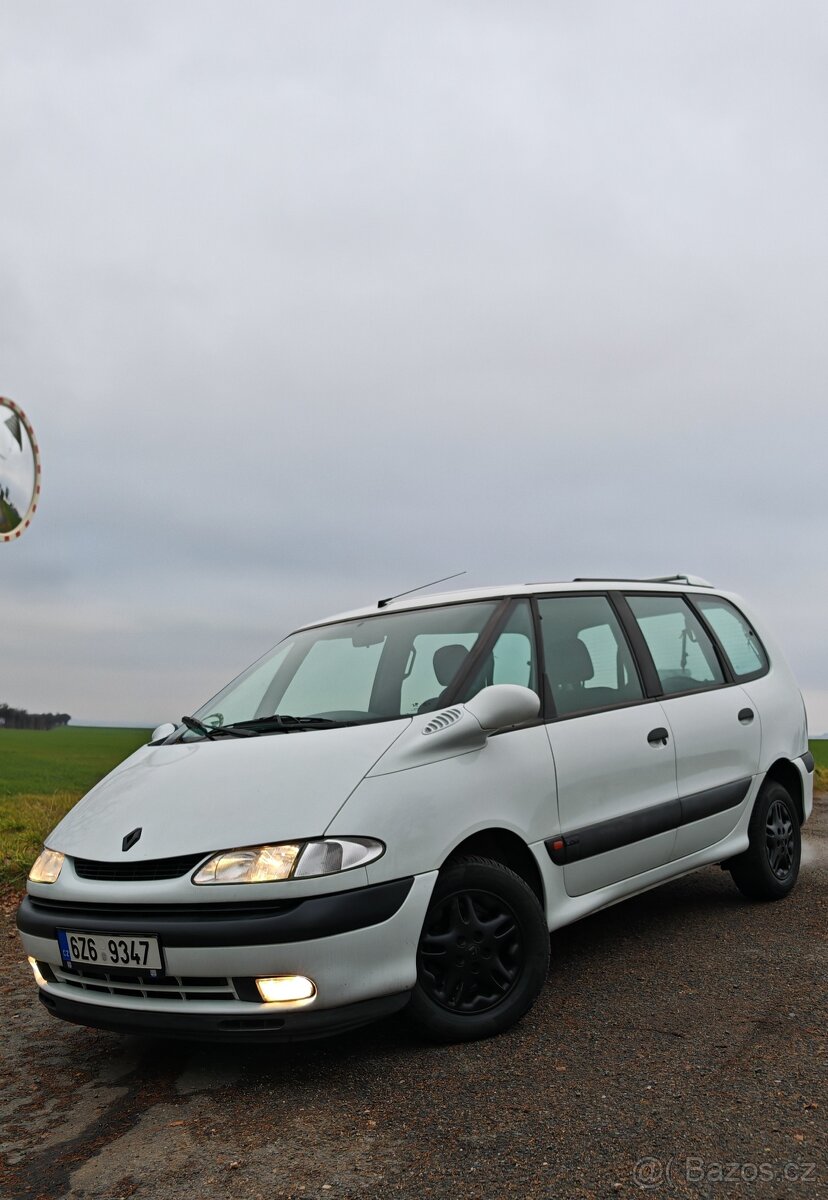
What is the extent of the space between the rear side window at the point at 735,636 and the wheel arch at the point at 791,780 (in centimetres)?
58

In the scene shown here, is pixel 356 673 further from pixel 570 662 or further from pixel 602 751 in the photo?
pixel 602 751

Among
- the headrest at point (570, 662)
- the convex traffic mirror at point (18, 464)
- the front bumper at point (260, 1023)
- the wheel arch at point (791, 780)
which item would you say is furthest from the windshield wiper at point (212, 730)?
the convex traffic mirror at point (18, 464)

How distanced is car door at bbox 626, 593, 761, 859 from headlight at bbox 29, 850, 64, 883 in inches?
114

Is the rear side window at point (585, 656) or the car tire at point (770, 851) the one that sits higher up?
the rear side window at point (585, 656)

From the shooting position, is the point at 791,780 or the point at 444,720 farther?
the point at 791,780

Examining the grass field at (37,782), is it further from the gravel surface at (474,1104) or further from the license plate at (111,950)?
the gravel surface at (474,1104)

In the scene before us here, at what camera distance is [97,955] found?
3482 millimetres

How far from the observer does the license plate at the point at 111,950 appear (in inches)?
132

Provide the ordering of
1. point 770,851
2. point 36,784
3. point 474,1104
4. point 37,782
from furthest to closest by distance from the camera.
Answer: point 37,782, point 36,784, point 770,851, point 474,1104

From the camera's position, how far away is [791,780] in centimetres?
620

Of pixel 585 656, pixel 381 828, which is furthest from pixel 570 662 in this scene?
pixel 381 828

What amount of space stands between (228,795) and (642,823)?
2.08 m

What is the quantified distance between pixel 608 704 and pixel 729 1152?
222 cm

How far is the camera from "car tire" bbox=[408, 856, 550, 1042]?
3.62 metres
